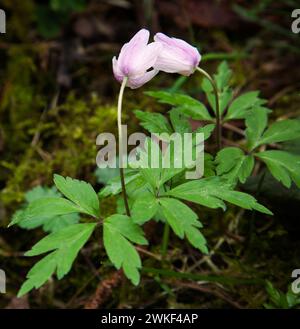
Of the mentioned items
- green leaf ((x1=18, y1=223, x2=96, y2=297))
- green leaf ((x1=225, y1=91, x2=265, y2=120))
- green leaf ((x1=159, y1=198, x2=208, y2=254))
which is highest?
green leaf ((x1=225, y1=91, x2=265, y2=120))

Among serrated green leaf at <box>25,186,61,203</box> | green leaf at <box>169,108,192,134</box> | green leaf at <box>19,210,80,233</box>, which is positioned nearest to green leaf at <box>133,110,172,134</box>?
green leaf at <box>169,108,192,134</box>

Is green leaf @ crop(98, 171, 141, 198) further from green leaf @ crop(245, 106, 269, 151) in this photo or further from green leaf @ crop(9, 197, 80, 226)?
green leaf @ crop(245, 106, 269, 151)

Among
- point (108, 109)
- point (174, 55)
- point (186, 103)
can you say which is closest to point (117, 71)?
point (174, 55)

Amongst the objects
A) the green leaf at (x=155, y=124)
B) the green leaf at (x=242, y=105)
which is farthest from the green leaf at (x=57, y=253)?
the green leaf at (x=242, y=105)

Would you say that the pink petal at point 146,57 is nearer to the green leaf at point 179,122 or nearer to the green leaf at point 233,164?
the green leaf at point 179,122

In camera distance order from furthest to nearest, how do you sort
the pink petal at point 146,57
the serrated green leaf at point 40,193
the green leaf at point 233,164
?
the serrated green leaf at point 40,193, the green leaf at point 233,164, the pink petal at point 146,57
